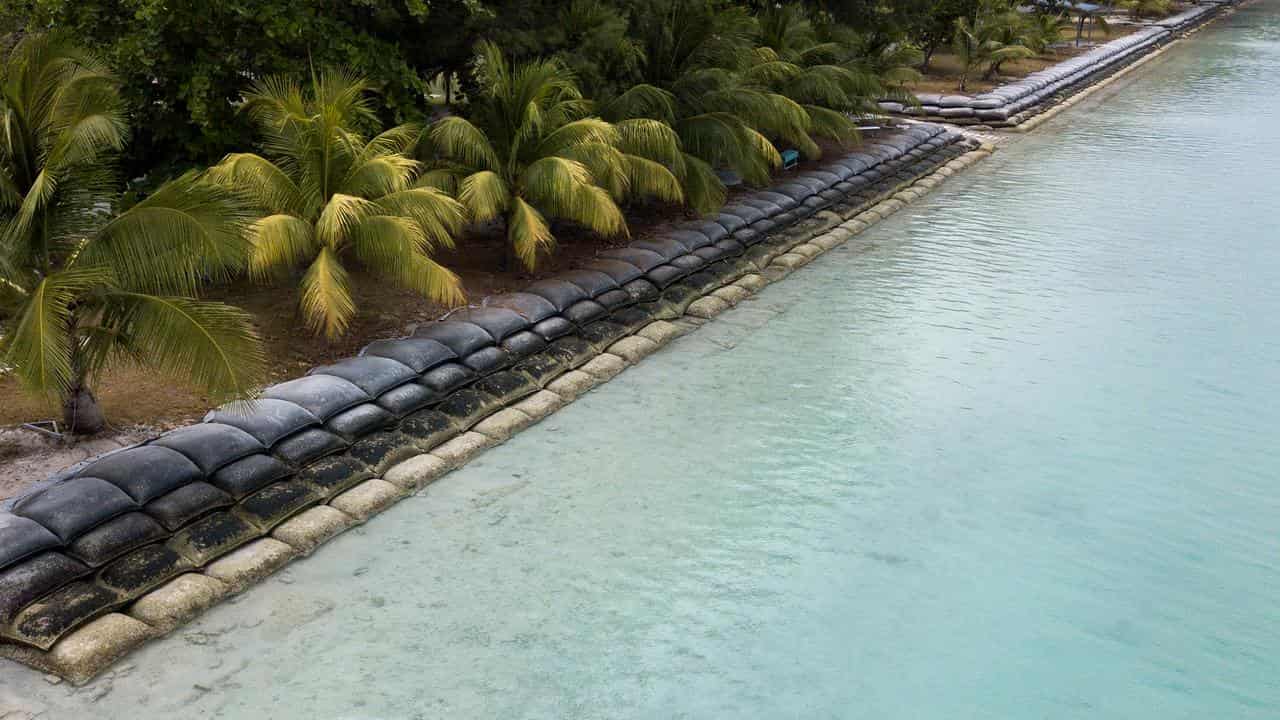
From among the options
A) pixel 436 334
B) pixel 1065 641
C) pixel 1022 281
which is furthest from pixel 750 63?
pixel 1065 641

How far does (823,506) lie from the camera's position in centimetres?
592

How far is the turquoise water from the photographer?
4.47 metres

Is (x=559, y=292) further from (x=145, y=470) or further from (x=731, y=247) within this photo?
(x=145, y=470)

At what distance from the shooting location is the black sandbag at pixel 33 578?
177 inches

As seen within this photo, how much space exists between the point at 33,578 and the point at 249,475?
45.6 inches

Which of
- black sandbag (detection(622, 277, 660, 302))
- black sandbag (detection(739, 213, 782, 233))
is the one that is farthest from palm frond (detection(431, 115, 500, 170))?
black sandbag (detection(739, 213, 782, 233))

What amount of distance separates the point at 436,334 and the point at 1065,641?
4302mm

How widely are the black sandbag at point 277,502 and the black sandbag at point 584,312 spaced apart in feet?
9.47

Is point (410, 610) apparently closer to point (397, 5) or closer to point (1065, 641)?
point (1065, 641)

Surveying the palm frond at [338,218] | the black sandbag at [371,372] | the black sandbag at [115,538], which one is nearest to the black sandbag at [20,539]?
the black sandbag at [115,538]

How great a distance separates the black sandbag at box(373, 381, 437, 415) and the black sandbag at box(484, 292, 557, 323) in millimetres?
1282

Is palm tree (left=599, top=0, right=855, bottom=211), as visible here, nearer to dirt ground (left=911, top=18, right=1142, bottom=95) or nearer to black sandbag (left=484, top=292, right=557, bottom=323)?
black sandbag (left=484, top=292, right=557, bottom=323)

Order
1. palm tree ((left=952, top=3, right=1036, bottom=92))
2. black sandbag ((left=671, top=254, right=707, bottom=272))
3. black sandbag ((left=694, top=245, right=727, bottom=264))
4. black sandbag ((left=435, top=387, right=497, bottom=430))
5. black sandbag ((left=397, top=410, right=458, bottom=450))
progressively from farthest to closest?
palm tree ((left=952, top=3, right=1036, bottom=92))
black sandbag ((left=694, top=245, right=727, bottom=264))
black sandbag ((left=671, top=254, right=707, bottom=272))
black sandbag ((left=435, top=387, right=497, bottom=430))
black sandbag ((left=397, top=410, right=458, bottom=450))

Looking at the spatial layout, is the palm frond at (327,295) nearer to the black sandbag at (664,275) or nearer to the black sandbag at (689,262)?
the black sandbag at (664,275)
